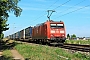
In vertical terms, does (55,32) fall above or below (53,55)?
above

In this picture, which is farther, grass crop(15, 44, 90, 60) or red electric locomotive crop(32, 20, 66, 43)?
red electric locomotive crop(32, 20, 66, 43)

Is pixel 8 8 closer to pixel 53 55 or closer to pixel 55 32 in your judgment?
pixel 55 32

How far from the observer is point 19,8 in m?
33.4

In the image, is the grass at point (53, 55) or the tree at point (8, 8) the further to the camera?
the tree at point (8, 8)

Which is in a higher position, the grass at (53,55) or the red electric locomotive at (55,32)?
the red electric locomotive at (55,32)

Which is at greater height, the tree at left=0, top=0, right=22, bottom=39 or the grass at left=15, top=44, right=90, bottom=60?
the tree at left=0, top=0, right=22, bottom=39

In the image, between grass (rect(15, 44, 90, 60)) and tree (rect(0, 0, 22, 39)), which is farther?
tree (rect(0, 0, 22, 39))

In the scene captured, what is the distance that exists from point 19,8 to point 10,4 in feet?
6.21

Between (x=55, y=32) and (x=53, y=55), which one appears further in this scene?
(x=55, y=32)

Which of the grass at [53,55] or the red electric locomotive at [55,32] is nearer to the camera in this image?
the grass at [53,55]

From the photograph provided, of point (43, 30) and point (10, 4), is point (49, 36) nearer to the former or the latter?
point (43, 30)

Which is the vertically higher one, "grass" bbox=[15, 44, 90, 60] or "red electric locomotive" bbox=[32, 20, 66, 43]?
"red electric locomotive" bbox=[32, 20, 66, 43]

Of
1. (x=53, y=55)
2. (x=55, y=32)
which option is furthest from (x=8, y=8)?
(x=53, y=55)

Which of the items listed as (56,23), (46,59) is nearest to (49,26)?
(56,23)
